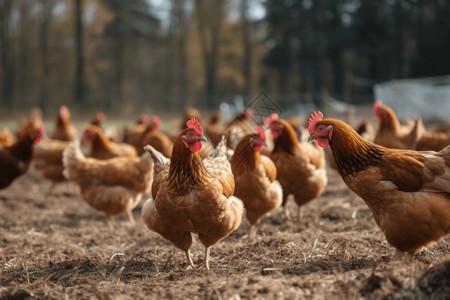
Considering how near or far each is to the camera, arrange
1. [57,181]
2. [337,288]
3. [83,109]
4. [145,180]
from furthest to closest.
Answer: [83,109]
[57,181]
[145,180]
[337,288]

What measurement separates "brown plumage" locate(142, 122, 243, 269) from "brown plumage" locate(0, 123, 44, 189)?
4.06 meters

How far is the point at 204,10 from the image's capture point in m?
34.4

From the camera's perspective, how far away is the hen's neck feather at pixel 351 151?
357cm

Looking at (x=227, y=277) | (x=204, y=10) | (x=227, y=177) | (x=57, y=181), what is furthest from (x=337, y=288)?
(x=204, y=10)

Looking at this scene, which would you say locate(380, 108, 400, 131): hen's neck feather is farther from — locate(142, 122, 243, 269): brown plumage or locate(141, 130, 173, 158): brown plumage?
locate(142, 122, 243, 269): brown plumage

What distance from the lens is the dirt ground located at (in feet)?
9.26

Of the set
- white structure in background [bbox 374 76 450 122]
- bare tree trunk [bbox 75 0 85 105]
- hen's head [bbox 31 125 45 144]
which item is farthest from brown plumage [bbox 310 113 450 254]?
bare tree trunk [bbox 75 0 85 105]

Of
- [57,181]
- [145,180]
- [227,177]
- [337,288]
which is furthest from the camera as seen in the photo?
[57,181]

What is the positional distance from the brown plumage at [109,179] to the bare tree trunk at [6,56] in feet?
87.9

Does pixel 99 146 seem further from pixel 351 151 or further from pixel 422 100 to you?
pixel 422 100

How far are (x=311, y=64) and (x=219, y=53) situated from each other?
8.89 m

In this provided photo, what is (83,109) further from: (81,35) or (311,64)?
(311,64)

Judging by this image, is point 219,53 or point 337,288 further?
point 219,53

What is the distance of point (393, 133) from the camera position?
268 inches
